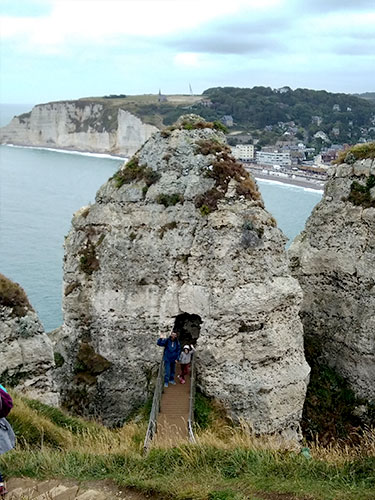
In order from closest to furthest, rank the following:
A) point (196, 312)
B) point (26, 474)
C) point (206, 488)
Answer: point (206, 488)
point (26, 474)
point (196, 312)

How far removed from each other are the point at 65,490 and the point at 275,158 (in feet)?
404

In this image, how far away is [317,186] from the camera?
10262cm

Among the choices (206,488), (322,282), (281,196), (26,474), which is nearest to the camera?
(206,488)

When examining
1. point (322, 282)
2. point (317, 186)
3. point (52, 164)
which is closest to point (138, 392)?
point (322, 282)

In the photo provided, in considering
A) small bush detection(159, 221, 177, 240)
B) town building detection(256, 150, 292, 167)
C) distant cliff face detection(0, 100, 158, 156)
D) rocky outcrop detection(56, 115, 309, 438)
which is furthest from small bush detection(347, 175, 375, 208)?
distant cliff face detection(0, 100, 158, 156)

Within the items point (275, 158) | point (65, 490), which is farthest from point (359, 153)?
point (275, 158)

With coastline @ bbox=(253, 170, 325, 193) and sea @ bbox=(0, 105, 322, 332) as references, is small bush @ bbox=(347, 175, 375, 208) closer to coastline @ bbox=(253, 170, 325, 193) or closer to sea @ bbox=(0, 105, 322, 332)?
sea @ bbox=(0, 105, 322, 332)

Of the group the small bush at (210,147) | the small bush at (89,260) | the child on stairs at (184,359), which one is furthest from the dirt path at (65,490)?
the small bush at (210,147)

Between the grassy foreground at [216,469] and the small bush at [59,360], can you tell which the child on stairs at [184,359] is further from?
the grassy foreground at [216,469]

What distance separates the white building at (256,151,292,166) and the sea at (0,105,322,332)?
17.5 meters

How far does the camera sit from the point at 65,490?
25.8ft

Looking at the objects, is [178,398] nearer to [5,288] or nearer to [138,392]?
[138,392]

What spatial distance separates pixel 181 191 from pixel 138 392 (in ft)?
22.2

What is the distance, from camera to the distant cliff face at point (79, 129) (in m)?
151
